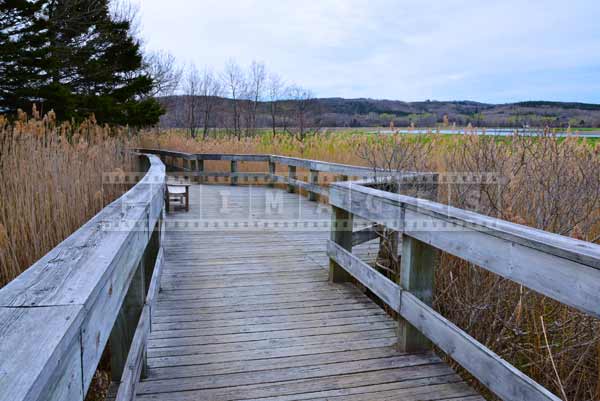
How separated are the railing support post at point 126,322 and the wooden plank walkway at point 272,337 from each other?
0.57 feet

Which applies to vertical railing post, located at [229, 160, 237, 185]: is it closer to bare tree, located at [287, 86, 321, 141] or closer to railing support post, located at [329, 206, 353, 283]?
railing support post, located at [329, 206, 353, 283]

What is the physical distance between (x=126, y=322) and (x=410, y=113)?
9639mm

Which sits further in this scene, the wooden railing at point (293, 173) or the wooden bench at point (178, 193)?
the wooden bench at point (178, 193)

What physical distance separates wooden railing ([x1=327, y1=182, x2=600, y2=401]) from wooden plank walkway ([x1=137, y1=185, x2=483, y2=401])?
248 mm

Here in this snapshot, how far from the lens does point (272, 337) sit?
2.67 metres

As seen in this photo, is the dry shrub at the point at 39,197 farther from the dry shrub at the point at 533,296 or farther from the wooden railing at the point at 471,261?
the dry shrub at the point at 533,296

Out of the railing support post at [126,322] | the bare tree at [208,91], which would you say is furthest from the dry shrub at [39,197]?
the bare tree at [208,91]

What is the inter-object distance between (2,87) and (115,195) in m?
9.79

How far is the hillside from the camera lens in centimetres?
379

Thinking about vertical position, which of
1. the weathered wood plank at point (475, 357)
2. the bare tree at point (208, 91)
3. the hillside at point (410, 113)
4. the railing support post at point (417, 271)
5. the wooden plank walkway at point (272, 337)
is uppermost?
the bare tree at point (208, 91)

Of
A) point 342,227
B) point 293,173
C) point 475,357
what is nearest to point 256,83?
point 293,173

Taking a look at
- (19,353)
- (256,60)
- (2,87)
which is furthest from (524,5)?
(256,60)

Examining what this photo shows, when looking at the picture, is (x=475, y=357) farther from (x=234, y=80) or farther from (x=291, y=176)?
(x=234, y=80)

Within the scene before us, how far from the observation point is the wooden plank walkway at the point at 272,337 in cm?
213
